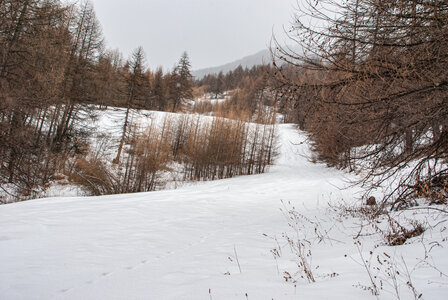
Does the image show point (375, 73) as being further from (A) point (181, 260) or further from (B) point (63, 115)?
(B) point (63, 115)

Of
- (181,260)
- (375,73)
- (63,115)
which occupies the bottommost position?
(181,260)

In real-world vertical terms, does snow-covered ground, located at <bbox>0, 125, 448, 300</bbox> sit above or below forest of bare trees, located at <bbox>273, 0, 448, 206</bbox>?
below

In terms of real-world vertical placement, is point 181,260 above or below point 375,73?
below

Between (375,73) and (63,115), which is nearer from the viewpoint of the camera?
(375,73)

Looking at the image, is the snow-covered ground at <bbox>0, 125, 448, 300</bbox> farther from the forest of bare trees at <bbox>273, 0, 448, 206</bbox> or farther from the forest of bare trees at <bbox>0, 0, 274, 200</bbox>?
the forest of bare trees at <bbox>0, 0, 274, 200</bbox>

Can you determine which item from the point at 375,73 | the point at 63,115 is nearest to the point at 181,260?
the point at 375,73

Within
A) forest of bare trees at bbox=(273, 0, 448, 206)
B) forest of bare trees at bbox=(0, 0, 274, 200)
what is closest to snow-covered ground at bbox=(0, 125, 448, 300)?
forest of bare trees at bbox=(273, 0, 448, 206)

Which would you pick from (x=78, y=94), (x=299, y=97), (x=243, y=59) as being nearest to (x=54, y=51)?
(x=78, y=94)

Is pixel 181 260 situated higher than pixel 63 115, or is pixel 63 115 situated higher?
pixel 63 115

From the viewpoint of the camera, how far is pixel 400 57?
2977 mm

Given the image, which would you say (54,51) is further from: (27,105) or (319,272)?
(319,272)

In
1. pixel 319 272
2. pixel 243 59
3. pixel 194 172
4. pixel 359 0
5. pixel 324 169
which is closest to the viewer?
pixel 319 272

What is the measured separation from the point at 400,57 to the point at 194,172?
2278 centimetres

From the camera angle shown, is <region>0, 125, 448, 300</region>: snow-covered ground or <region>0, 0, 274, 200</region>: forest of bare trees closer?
<region>0, 125, 448, 300</region>: snow-covered ground
